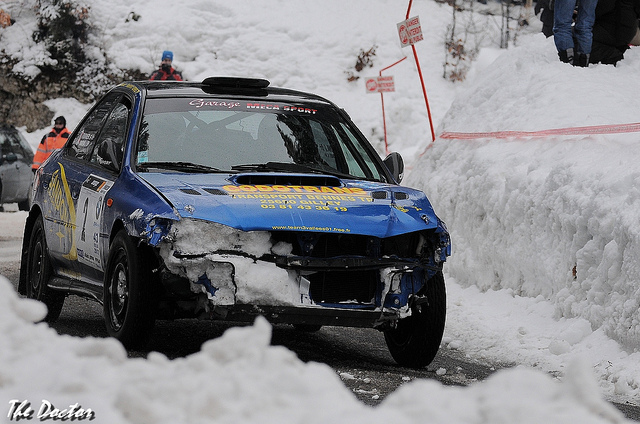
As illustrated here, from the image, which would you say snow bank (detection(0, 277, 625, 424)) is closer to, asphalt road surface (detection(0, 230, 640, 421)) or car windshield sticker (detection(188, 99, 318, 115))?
asphalt road surface (detection(0, 230, 640, 421))

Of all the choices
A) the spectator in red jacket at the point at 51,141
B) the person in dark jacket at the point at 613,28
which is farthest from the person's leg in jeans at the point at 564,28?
the spectator in red jacket at the point at 51,141

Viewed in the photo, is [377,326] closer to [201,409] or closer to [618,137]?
[201,409]

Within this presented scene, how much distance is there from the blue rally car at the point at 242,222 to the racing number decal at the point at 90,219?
2 centimetres

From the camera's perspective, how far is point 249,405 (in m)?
3.17

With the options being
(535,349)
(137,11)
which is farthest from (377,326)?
(137,11)

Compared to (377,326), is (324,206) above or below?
above

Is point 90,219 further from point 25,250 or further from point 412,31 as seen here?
point 412,31

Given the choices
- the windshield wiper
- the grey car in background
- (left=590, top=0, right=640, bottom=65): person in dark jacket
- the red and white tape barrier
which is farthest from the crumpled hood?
the grey car in background

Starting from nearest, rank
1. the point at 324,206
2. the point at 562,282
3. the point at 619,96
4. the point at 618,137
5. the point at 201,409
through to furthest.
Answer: the point at 201,409 → the point at 324,206 → the point at 562,282 → the point at 618,137 → the point at 619,96

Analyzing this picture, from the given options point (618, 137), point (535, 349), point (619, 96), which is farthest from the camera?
point (619, 96)

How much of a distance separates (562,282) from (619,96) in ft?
12.5

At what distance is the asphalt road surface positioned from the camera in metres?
6.06

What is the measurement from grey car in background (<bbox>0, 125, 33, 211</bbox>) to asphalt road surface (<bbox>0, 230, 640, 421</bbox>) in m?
11.0

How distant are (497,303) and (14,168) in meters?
12.3
